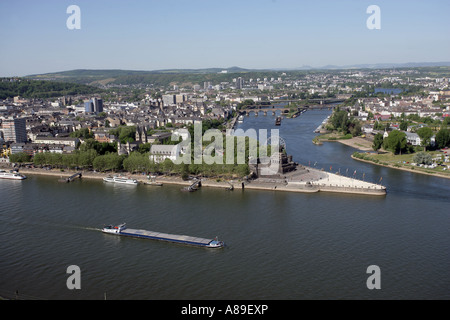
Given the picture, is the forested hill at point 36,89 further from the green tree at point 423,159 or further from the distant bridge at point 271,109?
the green tree at point 423,159

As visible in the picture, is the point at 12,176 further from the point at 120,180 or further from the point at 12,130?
the point at 12,130

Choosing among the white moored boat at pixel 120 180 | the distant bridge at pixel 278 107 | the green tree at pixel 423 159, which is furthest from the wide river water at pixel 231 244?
the distant bridge at pixel 278 107

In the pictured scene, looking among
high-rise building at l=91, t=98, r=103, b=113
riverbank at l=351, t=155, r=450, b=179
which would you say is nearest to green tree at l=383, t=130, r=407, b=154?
riverbank at l=351, t=155, r=450, b=179

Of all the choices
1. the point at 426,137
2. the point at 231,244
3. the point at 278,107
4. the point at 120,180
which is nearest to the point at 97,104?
the point at 278,107

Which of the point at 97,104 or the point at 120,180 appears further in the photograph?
the point at 97,104

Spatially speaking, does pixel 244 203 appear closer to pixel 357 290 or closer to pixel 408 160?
pixel 357 290
